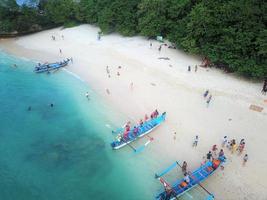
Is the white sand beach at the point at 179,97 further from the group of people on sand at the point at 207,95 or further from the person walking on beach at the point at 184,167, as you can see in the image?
the person walking on beach at the point at 184,167

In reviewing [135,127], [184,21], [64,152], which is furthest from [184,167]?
[184,21]

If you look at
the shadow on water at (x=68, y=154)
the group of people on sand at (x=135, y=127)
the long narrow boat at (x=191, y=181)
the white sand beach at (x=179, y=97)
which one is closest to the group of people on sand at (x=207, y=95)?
the white sand beach at (x=179, y=97)

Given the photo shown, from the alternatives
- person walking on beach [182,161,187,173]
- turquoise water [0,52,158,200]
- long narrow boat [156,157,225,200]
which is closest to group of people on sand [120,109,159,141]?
turquoise water [0,52,158,200]

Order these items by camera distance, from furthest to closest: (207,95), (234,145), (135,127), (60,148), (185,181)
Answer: (207,95) → (135,127) → (60,148) → (234,145) → (185,181)

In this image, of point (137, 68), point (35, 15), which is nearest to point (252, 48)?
point (137, 68)

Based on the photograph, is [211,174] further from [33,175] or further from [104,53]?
[104,53]

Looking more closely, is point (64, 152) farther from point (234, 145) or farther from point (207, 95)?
point (207, 95)
